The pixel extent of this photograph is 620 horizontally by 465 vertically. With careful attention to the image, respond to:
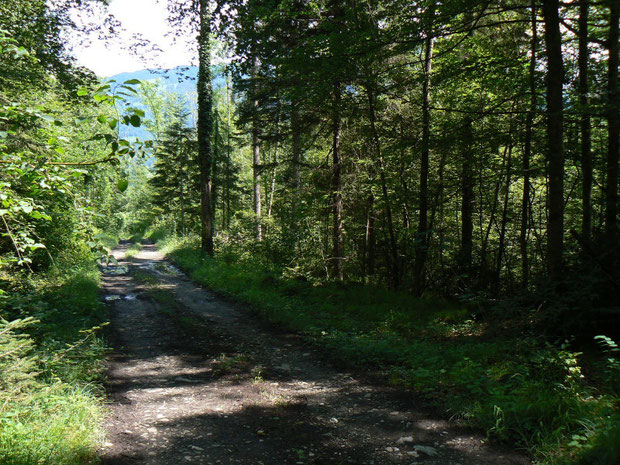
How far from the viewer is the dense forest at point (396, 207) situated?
3.47 meters

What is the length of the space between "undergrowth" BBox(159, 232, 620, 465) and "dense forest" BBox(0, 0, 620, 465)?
3 centimetres

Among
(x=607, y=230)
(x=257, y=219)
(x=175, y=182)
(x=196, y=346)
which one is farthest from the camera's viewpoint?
(x=175, y=182)

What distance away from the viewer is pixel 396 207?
969cm

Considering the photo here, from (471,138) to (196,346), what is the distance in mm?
6772

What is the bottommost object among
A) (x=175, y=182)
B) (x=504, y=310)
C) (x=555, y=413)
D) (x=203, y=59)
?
(x=555, y=413)

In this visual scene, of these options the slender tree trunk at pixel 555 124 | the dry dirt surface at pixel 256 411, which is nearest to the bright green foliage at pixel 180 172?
the dry dirt surface at pixel 256 411

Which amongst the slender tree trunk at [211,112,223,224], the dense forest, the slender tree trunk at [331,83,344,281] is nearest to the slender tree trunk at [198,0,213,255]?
the dense forest

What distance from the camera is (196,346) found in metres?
7.12

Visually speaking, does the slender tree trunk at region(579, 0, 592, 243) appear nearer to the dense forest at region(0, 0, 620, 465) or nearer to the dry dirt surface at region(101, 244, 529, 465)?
the dense forest at region(0, 0, 620, 465)

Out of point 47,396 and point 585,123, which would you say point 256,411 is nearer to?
point 47,396

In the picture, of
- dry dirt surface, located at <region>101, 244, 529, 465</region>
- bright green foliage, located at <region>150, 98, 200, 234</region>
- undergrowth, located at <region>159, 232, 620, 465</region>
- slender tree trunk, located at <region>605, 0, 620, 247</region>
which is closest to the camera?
undergrowth, located at <region>159, 232, 620, 465</region>

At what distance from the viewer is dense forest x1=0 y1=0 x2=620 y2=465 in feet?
11.4

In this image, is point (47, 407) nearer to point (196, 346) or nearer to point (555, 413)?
point (196, 346)

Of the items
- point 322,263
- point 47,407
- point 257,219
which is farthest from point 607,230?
point 257,219
